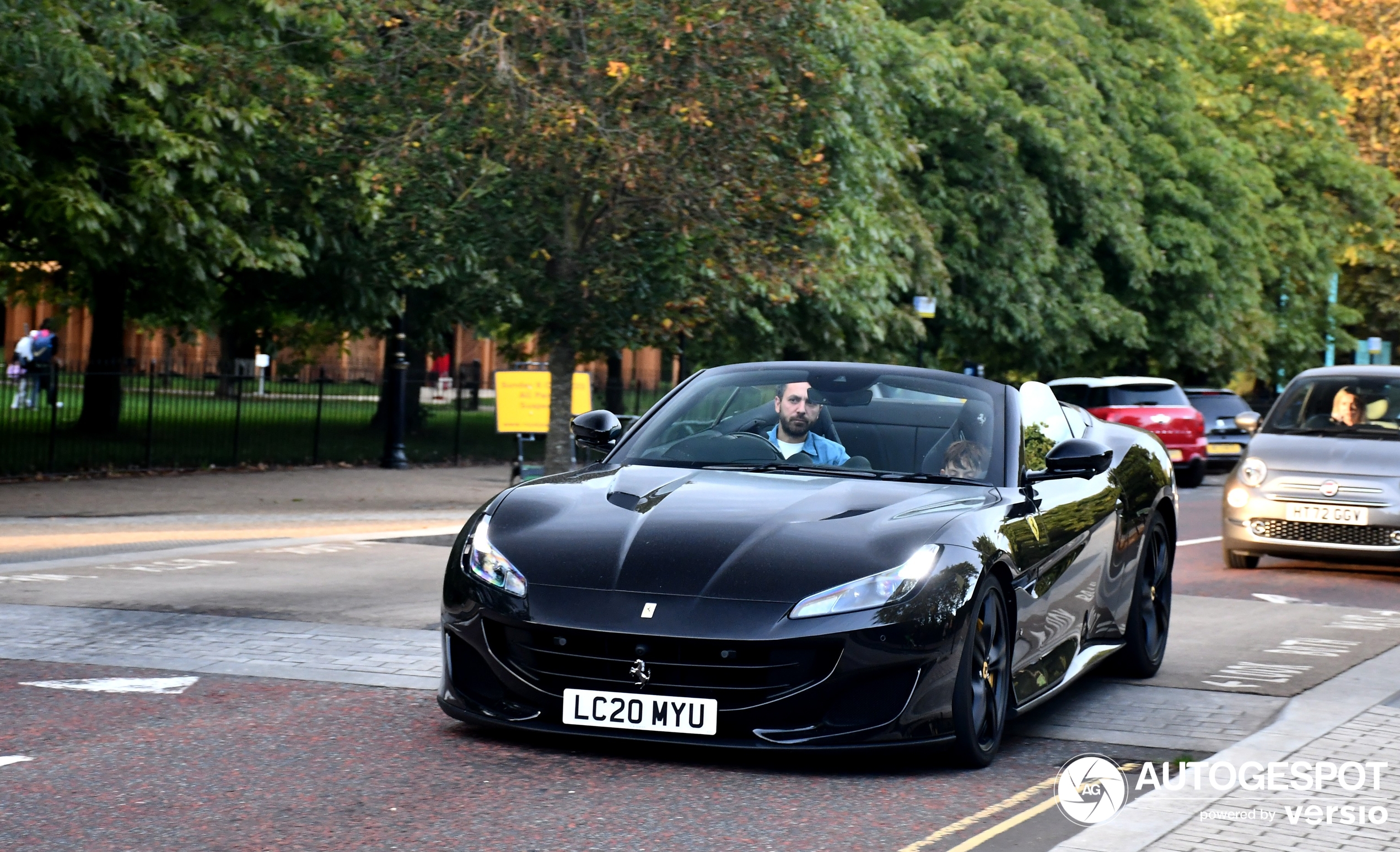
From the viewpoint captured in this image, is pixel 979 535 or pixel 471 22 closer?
pixel 979 535

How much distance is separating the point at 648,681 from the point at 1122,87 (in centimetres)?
3527

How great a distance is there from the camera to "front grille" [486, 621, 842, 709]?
5977 mm

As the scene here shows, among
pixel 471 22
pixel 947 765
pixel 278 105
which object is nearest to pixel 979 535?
pixel 947 765

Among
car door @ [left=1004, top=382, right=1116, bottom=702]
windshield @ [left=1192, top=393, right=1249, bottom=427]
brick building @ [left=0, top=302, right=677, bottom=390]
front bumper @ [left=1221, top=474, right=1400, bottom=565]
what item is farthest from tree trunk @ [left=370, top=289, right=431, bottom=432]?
car door @ [left=1004, top=382, right=1116, bottom=702]

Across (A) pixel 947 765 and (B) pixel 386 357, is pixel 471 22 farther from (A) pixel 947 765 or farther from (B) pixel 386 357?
(B) pixel 386 357

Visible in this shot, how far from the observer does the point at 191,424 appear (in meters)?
23.6

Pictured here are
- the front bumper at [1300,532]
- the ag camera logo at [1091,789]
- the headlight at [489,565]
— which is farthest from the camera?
the front bumper at [1300,532]

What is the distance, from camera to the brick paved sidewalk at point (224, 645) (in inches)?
320

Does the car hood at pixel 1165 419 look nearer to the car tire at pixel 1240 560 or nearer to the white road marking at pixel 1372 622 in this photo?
the car tire at pixel 1240 560

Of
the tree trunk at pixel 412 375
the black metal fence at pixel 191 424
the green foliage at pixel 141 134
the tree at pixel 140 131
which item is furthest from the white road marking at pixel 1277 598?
the tree trunk at pixel 412 375

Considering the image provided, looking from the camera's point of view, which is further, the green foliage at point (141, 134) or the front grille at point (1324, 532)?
the green foliage at point (141, 134)

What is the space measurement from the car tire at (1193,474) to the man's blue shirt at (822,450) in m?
22.3

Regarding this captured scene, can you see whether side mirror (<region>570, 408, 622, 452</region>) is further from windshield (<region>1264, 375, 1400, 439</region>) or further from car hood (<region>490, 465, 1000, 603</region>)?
windshield (<region>1264, 375, 1400, 439</region>)

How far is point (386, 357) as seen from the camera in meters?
31.4
